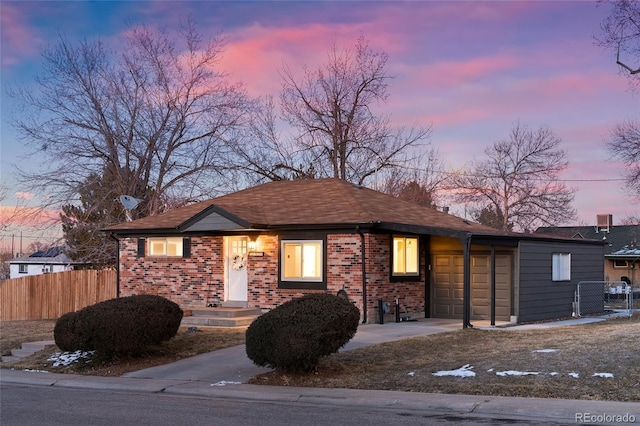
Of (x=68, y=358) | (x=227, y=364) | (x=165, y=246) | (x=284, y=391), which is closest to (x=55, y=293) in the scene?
(x=165, y=246)

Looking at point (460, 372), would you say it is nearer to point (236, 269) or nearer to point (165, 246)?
point (236, 269)

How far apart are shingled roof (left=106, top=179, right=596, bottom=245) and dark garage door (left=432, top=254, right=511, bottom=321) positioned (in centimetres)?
102

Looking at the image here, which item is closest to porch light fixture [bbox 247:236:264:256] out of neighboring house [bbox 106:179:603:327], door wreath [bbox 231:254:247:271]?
neighboring house [bbox 106:179:603:327]

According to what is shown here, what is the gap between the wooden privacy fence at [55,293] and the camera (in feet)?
92.4

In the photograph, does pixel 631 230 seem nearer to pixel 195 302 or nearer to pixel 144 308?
pixel 195 302

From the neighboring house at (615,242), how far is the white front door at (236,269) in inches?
1054

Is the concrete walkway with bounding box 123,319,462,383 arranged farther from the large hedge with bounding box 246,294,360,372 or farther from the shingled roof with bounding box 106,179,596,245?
the shingled roof with bounding box 106,179,596,245

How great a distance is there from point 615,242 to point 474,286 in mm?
37415

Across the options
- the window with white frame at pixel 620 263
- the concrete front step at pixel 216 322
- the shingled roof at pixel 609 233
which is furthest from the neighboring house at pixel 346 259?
the shingled roof at pixel 609 233

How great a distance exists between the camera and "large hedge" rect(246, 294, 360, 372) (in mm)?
13016

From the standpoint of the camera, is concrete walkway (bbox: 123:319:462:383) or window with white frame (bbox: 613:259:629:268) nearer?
concrete walkway (bbox: 123:319:462:383)

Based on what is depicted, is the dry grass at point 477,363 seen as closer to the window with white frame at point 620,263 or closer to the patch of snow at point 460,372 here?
the patch of snow at point 460,372

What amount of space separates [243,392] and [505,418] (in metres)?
4.55

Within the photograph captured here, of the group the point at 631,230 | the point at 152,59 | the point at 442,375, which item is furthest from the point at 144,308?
the point at 631,230
